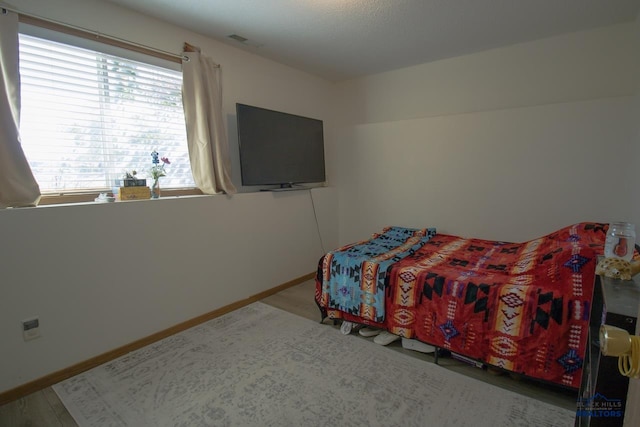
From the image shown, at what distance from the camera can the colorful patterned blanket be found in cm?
244

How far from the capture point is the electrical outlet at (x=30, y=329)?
1.96 meters

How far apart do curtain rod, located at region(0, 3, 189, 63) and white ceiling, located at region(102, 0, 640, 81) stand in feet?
0.90

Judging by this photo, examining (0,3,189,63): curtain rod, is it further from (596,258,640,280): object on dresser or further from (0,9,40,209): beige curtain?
(596,258,640,280): object on dresser

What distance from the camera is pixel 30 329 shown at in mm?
1979

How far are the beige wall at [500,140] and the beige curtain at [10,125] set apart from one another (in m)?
3.34

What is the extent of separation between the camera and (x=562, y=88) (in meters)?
3.09

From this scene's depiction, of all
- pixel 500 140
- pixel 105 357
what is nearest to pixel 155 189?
pixel 105 357

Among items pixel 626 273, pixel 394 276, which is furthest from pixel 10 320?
pixel 626 273

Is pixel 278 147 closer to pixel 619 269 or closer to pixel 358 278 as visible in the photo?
pixel 358 278

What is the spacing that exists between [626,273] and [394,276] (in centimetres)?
129

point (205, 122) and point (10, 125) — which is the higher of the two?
point (205, 122)

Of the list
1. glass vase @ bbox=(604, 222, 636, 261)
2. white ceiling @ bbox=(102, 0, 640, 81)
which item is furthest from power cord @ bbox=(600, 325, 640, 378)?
white ceiling @ bbox=(102, 0, 640, 81)

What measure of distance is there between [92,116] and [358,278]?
239 centimetres

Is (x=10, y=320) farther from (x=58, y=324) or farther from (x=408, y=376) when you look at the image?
(x=408, y=376)
